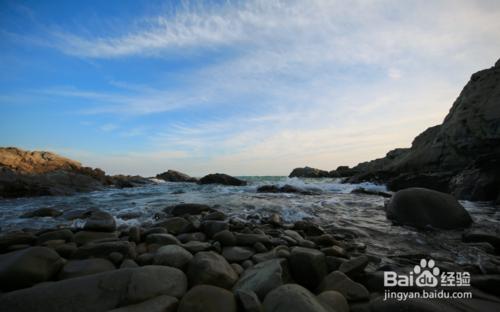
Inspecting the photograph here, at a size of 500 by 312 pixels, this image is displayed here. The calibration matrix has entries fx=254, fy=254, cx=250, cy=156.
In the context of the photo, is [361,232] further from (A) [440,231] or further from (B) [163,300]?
(B) [163,300]

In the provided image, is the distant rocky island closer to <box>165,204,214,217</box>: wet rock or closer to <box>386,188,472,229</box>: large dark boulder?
<box>386,188,472,229</box>: large dark boulder

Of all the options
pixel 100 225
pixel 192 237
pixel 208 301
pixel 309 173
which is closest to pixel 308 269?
pixel 208 301

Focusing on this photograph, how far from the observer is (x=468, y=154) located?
15258 mm

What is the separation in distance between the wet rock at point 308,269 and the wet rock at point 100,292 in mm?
1285

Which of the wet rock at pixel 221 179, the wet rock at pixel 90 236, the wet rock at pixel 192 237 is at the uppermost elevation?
the wet rock at pixel 221 179

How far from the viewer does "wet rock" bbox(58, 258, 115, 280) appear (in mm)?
2971

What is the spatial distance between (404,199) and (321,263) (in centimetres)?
475

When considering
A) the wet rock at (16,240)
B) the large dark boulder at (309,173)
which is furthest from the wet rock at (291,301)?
the large dark boulder at (309,173)

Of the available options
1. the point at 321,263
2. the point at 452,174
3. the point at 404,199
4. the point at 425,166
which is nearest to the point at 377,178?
the point at 425,166

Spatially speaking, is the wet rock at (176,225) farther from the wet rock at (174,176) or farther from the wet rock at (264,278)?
the wet rock at (174,176)

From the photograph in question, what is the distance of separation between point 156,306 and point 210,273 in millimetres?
728

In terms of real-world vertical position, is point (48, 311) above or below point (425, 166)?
below

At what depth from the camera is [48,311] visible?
7.38 ft

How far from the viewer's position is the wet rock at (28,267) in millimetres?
2730
